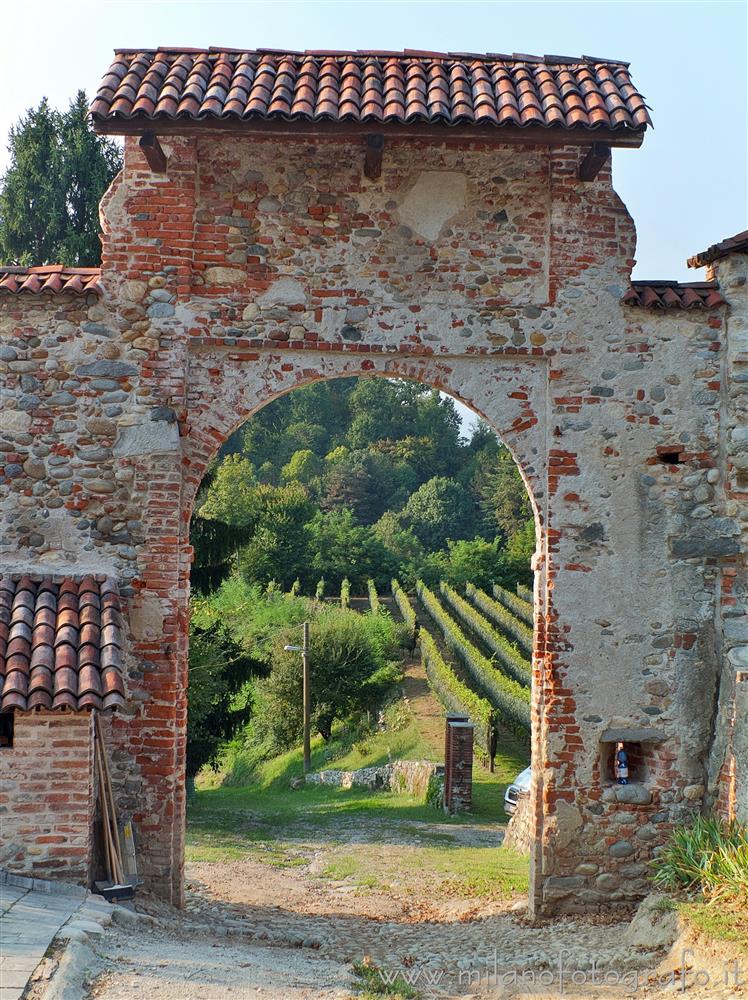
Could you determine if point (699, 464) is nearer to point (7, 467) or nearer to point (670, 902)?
point (670, 902)

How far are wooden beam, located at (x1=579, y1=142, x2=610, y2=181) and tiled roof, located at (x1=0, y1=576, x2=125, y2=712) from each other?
15.6ft

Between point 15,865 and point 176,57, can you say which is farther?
point 176,57

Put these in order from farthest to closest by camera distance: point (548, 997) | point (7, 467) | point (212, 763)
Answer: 1. point (212, 763)
2. point (7, 467)
3. point (548, 997)

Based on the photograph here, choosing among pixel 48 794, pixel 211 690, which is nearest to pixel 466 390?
pixel 48 794

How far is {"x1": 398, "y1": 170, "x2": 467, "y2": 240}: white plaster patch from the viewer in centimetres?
780

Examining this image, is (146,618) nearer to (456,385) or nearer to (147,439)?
(147,439)

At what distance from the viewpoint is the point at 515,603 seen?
3800 centimetres

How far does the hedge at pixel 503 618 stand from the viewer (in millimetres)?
29312

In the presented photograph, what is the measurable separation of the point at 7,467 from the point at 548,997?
17.3 feet

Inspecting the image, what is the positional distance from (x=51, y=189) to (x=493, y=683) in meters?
14.6

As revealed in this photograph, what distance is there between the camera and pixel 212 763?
17.2 m

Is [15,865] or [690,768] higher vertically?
[690,768]

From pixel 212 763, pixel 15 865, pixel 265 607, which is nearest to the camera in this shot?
pixel 15 865

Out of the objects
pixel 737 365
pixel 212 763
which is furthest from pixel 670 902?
pixel 212 763
